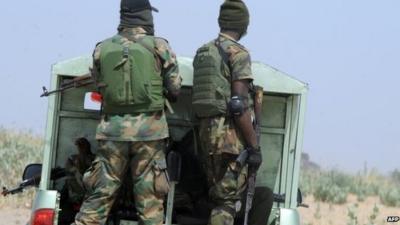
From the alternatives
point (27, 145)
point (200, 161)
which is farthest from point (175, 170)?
point (27, 145)

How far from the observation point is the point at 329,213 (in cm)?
1606

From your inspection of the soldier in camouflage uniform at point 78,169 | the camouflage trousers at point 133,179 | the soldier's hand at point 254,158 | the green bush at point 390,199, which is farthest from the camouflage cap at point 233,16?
the green bush at point 390,199

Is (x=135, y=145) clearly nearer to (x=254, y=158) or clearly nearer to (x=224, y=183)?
(x=224, y=183)

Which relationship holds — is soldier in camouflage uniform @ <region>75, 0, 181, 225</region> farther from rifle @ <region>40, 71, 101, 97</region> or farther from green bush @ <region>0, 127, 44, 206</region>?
green bush @ <region>0, 127, 44, 206</region>

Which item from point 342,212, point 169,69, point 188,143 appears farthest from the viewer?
point 342,212

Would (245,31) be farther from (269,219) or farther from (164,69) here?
(269,219)

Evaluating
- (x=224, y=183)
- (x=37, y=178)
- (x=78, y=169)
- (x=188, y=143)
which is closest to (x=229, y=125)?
(x=224, y=183)

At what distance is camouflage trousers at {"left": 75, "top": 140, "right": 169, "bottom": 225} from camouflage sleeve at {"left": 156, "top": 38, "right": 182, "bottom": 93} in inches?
15.2

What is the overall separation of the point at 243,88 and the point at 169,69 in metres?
0.52

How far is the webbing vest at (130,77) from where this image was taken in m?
5.44

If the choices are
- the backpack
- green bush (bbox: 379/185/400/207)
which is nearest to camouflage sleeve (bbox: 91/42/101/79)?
the backpack

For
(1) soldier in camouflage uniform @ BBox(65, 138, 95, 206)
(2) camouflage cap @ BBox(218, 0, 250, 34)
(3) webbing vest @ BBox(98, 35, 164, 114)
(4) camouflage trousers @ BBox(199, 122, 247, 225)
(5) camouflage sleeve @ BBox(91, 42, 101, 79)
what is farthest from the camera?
(1) soldier in camouflage uniform @ BBox(65, 138, 95, 206)

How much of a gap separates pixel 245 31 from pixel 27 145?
17.6 m

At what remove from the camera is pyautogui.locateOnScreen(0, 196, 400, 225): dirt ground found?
45.1 ft
